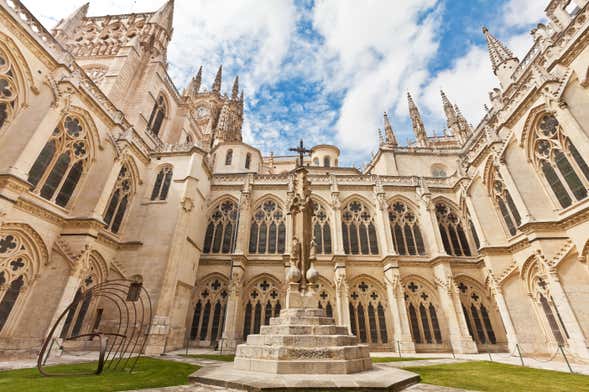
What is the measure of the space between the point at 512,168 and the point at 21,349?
23810mm

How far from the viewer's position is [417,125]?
30406 mm

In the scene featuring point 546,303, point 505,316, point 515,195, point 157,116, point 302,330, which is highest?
point 157,116

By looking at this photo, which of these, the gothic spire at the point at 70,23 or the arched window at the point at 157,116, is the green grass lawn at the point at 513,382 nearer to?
the arched window at the point at 157,116

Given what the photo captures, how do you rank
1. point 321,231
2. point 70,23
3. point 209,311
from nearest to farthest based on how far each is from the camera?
point 209,311
point 321,231
point 70,23

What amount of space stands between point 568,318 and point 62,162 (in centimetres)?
2358

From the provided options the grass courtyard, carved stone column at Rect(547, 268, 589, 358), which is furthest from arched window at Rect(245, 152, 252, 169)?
carved stone column at Rect(547, 268, 589, 358)

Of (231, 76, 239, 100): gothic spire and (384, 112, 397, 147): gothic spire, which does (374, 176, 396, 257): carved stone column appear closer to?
(384, 112, 397, 147): gothic spire

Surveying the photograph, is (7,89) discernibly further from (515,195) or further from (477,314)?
(477,314)

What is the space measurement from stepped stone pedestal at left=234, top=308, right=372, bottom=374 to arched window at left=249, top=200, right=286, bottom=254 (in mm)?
11115

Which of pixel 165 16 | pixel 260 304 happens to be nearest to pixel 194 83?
pixel 165 16

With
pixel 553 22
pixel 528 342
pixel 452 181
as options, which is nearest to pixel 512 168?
pixel 452 181

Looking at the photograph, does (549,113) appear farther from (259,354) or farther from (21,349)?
(21,349)

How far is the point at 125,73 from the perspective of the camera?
702 inches

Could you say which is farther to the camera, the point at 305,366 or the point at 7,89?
the point at 7,89
